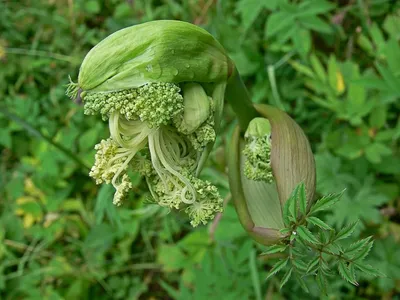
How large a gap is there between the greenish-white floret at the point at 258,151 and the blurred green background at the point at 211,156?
0.42 meters

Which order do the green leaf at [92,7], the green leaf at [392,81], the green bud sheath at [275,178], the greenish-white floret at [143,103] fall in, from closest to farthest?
the greenish-white floret at [143,103] → the green bud sheath at [275,178] → the green leaf at [392,81] → the green leaf at [92,7]

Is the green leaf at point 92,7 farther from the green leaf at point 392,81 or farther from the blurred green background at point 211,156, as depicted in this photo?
the green leaf at point 392,81

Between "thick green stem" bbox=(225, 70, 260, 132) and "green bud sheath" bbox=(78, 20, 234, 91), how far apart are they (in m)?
0.22

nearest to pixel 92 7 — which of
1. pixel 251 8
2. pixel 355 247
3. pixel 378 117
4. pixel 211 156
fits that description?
pixel 251 8

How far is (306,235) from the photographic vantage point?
0.99m

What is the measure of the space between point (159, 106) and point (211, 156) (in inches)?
42.2

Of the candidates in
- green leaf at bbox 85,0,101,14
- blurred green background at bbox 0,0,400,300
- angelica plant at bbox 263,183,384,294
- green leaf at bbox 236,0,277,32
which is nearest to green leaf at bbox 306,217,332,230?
angelica plant at bbox 263,183,384,294

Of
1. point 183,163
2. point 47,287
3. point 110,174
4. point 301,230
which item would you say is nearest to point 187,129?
point 183,163

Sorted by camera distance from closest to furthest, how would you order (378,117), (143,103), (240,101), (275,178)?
(143,103) → (275,178) → (240,101) → (378,117)

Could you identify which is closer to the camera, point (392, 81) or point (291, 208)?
point (291, 208)

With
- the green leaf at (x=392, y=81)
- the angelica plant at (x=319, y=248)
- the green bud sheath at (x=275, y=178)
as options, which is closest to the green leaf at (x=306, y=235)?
the angelica plant at (x=319, y=248)

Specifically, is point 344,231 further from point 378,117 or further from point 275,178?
point 378,117

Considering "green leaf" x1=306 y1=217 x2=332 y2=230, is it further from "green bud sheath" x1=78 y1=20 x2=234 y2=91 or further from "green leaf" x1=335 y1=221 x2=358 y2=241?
"green bud sheath" x1=78 y1=20 x2=234 y2=91

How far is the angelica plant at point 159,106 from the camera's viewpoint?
0.97 meters
